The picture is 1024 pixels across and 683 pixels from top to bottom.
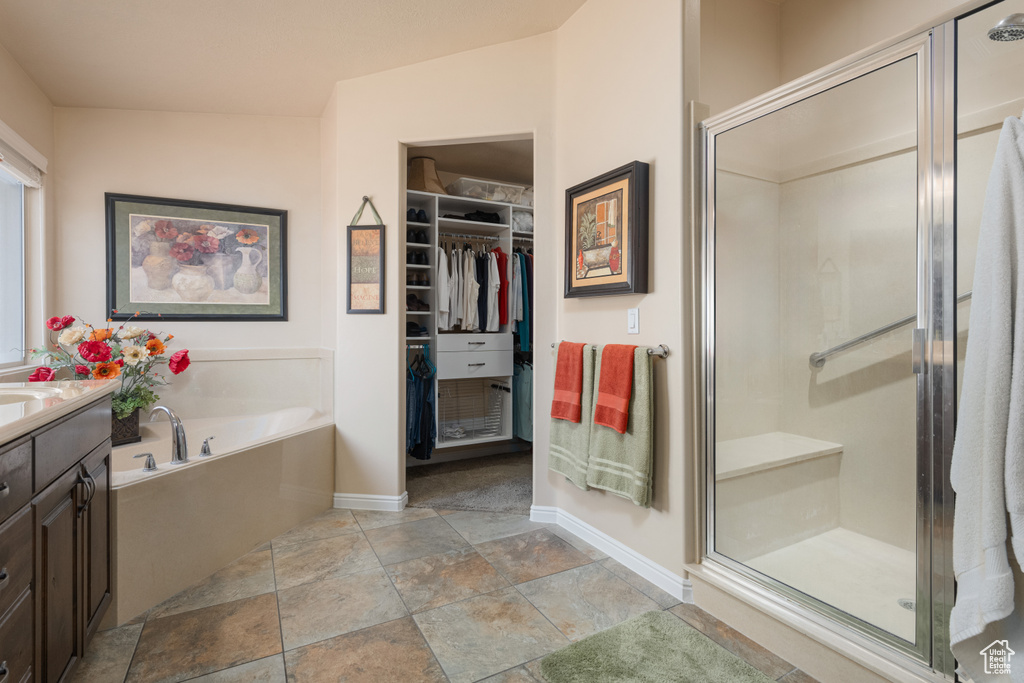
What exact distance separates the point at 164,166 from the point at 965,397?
13.8 ft

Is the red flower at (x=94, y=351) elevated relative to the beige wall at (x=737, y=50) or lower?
lower

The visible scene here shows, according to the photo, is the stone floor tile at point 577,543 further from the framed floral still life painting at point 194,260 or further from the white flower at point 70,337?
the white flower at point 70,337

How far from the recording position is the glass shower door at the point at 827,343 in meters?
1.49

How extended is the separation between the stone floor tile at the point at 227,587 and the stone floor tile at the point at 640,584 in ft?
4.85

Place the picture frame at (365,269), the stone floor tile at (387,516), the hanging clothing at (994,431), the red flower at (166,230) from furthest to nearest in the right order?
1. the red flower at (166,230)
2. the picture frame at (365,269)
3. the stone floor tile at (387,516)
4. the hanging clothing at (994,431)

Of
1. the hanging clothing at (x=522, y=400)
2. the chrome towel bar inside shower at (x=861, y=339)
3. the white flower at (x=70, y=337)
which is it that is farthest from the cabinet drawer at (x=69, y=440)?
the hanging clothing at (x=522, y=400)

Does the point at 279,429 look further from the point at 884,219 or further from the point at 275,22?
the point at 884,219

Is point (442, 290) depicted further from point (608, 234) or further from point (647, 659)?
point (647, 659)

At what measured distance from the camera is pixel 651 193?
7.22 ft

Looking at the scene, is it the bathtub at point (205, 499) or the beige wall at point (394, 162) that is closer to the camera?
the bathtub at point (205, 499)

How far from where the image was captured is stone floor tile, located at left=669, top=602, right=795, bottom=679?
1.64m

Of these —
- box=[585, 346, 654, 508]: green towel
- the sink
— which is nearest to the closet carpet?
box=[585, 346, 654, 508]: green towel

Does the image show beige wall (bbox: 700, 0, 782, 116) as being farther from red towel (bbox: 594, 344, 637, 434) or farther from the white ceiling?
red towel (bbox: 594, 344, 637, 434)

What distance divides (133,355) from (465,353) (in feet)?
6.73
